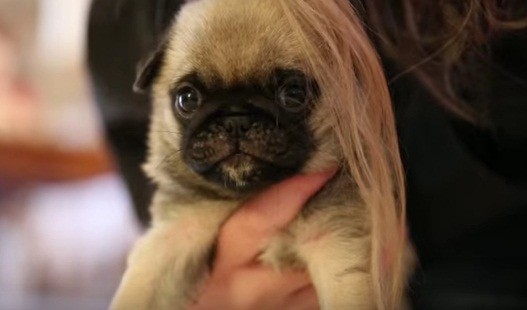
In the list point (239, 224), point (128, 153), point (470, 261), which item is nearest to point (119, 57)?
point (128, 153)

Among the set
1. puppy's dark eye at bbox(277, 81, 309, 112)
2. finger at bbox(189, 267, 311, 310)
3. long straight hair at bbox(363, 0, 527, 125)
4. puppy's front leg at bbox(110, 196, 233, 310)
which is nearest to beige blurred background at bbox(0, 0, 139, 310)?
puppy's front leg at bbox(110, 196, 233, 310)

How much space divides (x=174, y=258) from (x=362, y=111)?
34cm

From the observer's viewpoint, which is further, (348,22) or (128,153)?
(128,153)

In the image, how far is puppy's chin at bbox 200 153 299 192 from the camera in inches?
36.9

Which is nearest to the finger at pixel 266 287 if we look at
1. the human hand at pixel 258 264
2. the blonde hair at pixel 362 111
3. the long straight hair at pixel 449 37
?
the human hand at pixel 258 264

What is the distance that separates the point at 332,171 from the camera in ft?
3.31

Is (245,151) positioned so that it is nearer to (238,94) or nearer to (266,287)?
(238,94)

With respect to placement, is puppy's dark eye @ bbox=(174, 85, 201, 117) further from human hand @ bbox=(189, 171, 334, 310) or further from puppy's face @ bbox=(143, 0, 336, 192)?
human hand @ bbox=(189, 171, 334, 310)

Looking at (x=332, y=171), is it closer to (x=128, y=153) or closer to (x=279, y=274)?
(x=279, y=274)

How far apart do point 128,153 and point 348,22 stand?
373 mm

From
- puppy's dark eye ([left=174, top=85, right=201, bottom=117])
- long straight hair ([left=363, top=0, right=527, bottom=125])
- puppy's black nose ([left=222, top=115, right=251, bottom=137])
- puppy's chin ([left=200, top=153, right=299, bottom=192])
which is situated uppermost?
long straight hair ([left=363, top=0, right=527, bottom=125])

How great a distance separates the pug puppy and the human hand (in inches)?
0.7

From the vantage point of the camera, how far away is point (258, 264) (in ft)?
3.38

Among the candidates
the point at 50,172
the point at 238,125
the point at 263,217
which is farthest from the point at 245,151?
the point at 50,172
